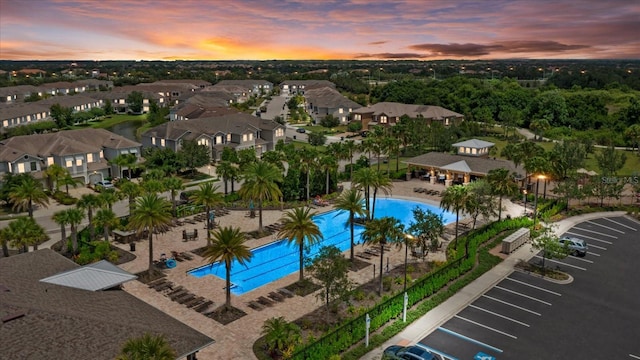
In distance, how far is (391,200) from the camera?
62594 millimetres

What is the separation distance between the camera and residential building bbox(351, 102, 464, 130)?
117 m

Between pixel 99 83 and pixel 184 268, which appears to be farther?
pixel 99 83

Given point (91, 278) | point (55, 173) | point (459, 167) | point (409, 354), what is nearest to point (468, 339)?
point (409, 354)

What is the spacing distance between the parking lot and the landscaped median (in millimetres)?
2028

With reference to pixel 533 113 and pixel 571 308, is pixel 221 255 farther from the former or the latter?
pixel 533 113

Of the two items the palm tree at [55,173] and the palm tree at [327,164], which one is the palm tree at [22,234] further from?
the palm tree at [327,164]

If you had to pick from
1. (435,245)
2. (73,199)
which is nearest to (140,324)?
(435,245)

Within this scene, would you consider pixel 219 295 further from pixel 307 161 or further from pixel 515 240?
pixel 515 240

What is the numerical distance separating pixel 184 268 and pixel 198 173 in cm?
3665

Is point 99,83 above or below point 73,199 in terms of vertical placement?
above

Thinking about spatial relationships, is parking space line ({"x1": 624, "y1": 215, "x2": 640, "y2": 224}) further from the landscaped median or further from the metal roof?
the metal roof

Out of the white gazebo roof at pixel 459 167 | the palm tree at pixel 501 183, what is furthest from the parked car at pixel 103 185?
the palm tree at pixel 501 183

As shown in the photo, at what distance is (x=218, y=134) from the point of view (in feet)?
278

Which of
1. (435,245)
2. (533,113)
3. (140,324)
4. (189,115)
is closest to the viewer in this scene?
(140,324)
